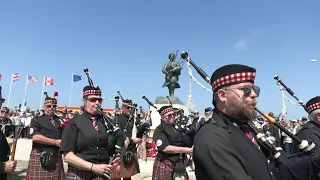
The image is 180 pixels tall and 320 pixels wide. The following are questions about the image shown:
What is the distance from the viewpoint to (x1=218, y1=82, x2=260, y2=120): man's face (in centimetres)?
205

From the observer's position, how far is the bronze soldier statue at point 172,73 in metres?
17.2

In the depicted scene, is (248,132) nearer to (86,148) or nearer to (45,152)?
(86,148)

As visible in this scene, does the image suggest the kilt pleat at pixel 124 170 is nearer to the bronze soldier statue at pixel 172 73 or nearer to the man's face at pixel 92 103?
the man's face at pixel 92 103

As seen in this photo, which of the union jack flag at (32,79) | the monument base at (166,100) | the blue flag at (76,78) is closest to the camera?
the monument base at (166,100)

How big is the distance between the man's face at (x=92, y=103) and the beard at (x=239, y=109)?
2.32 metres

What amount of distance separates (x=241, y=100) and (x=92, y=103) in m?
2.43

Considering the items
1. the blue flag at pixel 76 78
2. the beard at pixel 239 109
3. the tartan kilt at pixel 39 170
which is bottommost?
the tartan kilt at pixel 39 170

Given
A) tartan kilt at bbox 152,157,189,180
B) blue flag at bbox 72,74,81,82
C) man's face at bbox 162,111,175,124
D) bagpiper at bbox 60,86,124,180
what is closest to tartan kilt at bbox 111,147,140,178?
tartan kilt at bbox 152,157,189,180

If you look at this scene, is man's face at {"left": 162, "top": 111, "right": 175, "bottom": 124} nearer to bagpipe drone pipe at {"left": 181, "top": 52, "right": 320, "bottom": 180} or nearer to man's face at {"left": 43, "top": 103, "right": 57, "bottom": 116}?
man's face at {"left": 43, "top": 103, "right": 57, "bottom": 116}

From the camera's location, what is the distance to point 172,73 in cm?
1728

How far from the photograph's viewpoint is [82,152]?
362 cm

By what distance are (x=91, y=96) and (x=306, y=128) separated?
2.86 meters

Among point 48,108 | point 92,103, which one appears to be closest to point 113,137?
point 92,103

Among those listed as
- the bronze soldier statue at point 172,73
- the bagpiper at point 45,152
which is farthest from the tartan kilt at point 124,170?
the bronze soldier statue at point 172,73
